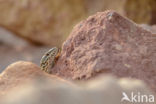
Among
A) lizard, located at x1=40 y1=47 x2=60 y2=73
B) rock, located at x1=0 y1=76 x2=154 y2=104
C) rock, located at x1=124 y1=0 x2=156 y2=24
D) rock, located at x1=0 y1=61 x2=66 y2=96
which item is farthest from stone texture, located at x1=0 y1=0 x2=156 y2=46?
rock, located at x1=0 y1=76 x2=154 y2=104

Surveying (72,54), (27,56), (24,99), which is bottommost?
(24,99)

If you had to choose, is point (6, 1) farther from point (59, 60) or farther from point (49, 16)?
point (59, 60)

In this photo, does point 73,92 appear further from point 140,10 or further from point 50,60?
point 140,10

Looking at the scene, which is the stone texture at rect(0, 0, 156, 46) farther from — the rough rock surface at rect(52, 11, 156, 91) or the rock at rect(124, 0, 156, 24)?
the rough rock surface at rect(52, 11, 156, 91)

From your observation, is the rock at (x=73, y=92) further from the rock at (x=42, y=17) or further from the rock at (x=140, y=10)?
the rock at (x=42, y=17)

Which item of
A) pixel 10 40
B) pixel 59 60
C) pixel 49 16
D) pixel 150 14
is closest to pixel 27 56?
pixel 49 16
